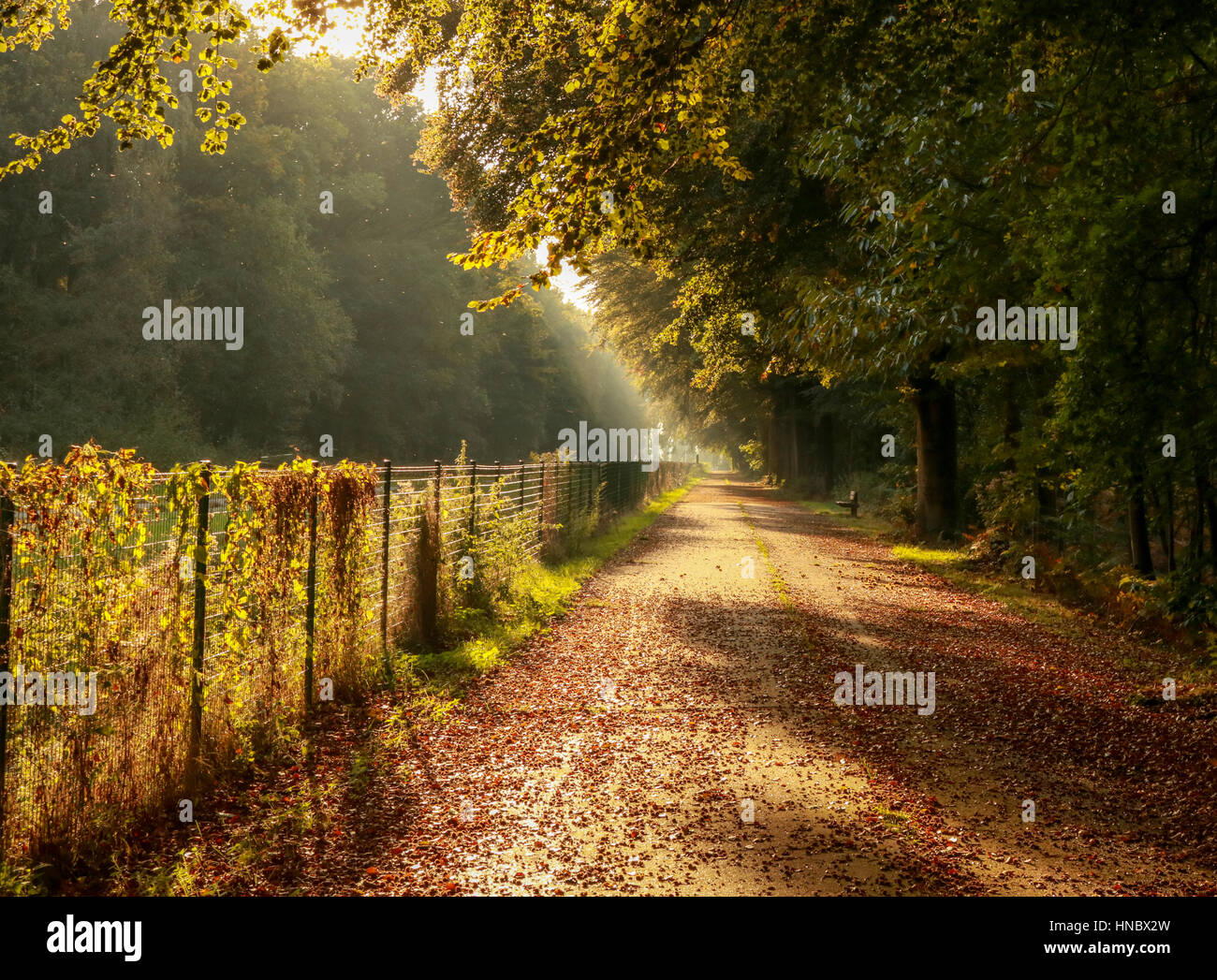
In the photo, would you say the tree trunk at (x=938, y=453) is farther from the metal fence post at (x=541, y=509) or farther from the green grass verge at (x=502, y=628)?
the metal fence post at (x=541, y=509)

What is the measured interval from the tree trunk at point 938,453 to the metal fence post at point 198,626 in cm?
1897

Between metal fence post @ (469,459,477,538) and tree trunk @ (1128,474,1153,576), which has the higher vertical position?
metal fence post @ (469,459,477,538)

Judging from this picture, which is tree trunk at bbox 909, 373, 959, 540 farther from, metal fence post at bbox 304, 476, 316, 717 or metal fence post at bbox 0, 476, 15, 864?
metal fence post at bbox 0, 476, 15, 864

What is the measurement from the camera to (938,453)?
22344 mm

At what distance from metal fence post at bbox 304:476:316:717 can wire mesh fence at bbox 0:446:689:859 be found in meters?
0.02

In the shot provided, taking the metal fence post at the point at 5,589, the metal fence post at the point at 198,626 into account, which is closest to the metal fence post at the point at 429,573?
the metal fence post at the point at 198,626

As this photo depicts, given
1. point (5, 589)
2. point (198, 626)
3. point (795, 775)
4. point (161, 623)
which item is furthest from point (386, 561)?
point (5, 589)

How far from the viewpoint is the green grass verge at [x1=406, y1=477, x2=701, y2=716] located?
28.5 feet

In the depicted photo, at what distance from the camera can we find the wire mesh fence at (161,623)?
442 centimetres

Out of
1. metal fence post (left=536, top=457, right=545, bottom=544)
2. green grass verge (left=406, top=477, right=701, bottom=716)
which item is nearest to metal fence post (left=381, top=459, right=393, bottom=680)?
green grass verge (left=406, top=477, right=701, bottom=716)

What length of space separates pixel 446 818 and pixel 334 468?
3.29m

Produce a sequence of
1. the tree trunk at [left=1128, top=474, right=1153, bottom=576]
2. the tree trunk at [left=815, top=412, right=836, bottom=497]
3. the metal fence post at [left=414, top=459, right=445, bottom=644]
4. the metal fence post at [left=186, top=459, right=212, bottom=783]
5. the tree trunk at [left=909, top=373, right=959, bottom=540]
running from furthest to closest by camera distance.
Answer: the tree trunk at [left=815, top=412, right=836, bottom=497] < the tree trunk at [left=909, top=373, right=959, bottom=540] < the tree trunk at [left=1128, top=474, right=1153, bottom=576] < the metal fence post at [left=414, top=459, right=445, bottom=644] < the metal fence post at [left=186, top=459, right=212, bottom=783]

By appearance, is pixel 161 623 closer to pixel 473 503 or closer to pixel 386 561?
pixel 386 561

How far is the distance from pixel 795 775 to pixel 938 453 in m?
17.4
